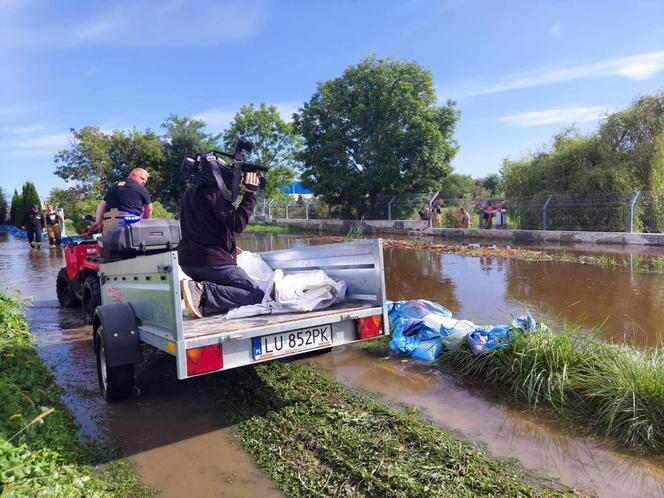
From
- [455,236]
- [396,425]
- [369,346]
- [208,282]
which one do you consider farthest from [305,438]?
[455,236]

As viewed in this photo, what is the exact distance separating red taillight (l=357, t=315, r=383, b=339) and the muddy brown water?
54 centimetres

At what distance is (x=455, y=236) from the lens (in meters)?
19.8

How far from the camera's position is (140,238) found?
→ 5.44 meters

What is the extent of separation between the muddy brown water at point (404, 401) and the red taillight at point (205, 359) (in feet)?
1.82

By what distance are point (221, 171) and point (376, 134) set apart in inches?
814

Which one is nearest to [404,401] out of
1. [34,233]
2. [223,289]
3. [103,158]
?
[223,289]

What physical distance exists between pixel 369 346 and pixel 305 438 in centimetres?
216

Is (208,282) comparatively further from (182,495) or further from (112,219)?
(112,219)

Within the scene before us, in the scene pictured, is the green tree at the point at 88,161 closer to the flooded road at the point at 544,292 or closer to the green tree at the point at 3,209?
the green tree at the point at 3,209

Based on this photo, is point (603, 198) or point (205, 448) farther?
point (603, 198)

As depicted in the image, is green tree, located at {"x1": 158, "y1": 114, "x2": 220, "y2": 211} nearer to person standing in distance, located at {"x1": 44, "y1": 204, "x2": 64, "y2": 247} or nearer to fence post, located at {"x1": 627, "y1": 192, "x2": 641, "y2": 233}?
person standing in distance, located at {"x1": 44, "y1": 204, "x2": 64, "y2": 247}

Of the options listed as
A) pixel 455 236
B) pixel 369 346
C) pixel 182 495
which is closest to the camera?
pixel 182 495

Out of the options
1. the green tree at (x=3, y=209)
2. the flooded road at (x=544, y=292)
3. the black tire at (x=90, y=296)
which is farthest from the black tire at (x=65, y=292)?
the green tree at (x=3, y=209)

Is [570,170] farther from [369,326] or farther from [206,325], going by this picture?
[206,325]
